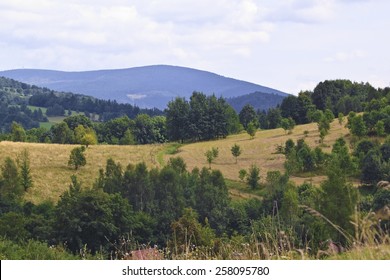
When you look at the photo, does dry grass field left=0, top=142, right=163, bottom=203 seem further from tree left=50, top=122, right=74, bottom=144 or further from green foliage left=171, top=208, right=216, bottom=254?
tree left=50, top=122, right=74, bottom=144

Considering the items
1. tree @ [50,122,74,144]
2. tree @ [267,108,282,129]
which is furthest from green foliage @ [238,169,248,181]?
tree @ [50,122,74,144]

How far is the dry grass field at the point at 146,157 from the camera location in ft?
257

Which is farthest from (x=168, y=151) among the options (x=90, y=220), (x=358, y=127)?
(x=90, y=220)

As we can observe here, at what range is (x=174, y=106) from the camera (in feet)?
440

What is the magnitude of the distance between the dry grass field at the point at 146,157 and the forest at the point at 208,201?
→ 165 centimetres

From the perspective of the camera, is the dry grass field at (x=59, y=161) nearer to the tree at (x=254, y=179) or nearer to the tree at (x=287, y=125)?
the tree at (x=254, y=179)

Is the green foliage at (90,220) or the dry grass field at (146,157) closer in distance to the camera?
the green foliage at (90,220)

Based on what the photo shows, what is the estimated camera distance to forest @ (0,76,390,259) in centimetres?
1142

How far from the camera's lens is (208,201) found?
68.0m

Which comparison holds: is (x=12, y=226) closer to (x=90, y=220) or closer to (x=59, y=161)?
(x=90, y=220)

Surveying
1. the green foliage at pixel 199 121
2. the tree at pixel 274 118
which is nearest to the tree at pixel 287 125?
the green foliage at pixel 199 121

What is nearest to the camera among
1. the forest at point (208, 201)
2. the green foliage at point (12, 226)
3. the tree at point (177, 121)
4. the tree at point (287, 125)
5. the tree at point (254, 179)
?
the forest at point (208, 201)

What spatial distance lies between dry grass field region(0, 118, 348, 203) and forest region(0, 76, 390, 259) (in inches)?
65.0

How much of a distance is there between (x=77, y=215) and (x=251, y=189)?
3334 cm
